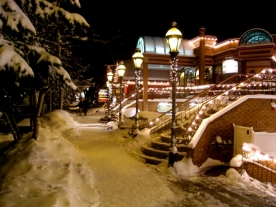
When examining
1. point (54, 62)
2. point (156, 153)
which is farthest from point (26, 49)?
point (156, 153)

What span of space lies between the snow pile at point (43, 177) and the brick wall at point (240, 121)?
18.4 feet

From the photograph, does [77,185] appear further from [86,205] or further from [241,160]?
[241,160]

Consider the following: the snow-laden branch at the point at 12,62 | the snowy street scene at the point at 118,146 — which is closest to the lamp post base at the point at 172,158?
the snowy street scene at the point at 118,146

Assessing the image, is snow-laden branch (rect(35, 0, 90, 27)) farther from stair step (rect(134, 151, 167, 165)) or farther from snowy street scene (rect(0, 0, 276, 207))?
stair step (rect(134, 151, 167, 165))

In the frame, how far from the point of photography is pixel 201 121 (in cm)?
1205

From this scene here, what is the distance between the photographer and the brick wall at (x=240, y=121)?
1188cm

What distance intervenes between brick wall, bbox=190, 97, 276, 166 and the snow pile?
221 inches

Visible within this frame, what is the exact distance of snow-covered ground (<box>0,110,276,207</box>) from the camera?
567cm

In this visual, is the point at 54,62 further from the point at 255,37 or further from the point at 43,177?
the point at 255,37

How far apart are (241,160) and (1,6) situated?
863 centimetres

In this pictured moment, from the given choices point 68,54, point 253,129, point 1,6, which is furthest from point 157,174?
point 68,54

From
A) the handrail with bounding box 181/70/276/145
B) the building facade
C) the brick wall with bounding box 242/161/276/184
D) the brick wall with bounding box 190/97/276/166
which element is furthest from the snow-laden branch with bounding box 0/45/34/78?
the building facade

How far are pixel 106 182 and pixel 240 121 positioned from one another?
6984 mm

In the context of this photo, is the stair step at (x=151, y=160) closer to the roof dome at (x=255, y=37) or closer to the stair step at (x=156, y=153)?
the stair step at (x=156, y=153)
